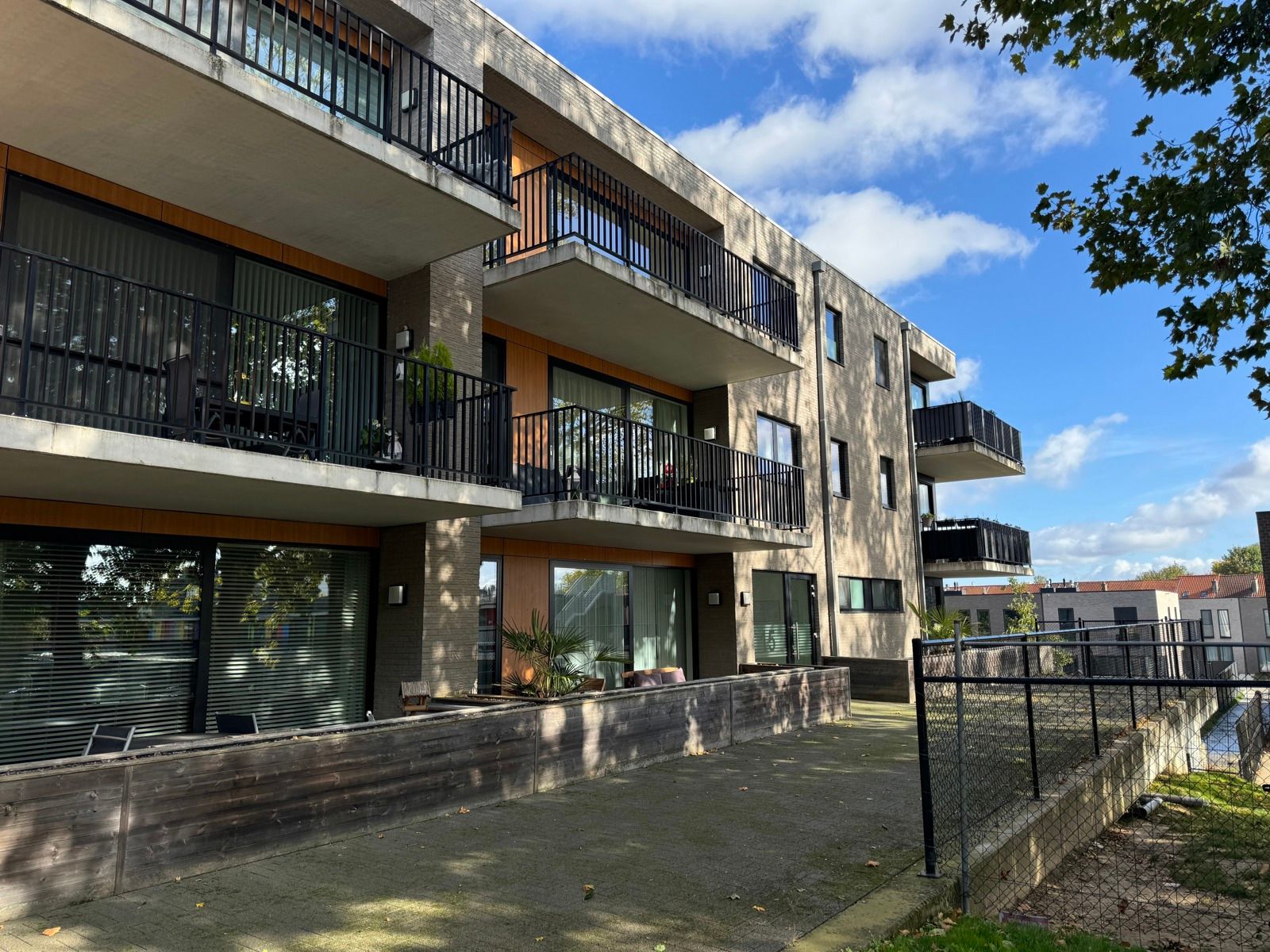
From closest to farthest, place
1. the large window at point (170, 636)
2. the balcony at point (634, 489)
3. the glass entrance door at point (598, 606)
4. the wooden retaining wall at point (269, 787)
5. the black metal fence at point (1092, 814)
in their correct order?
the wooden retaining wall at point (269, 787), the black metal fence at point (1092, 814), the large window at point (170, 636), the balcony at point (634, 489), the glass entrance door at point (598, 606)

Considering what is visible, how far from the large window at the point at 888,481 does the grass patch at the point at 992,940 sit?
1812cm

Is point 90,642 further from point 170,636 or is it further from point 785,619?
point 785,619

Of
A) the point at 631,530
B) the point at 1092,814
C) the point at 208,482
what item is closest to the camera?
the point at 208,482

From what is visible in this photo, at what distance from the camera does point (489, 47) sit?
1177 centimetres

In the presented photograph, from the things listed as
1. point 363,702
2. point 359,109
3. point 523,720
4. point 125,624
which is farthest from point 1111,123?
point 125,624

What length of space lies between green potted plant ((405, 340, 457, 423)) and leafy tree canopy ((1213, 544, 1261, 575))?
118 meters

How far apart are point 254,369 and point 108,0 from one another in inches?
115

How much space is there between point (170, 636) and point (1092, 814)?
29.2 ft

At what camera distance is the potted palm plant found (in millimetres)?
10758

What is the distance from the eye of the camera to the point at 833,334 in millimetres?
20781

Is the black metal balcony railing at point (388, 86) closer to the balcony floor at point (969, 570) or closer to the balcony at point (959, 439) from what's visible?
the balcony at point (959, 439)

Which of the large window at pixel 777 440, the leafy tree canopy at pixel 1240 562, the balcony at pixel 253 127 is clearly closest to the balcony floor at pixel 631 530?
the large window at pixel 777 440

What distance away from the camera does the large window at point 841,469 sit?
1992cm

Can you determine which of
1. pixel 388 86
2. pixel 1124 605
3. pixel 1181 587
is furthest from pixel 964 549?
pixel 1181 587
